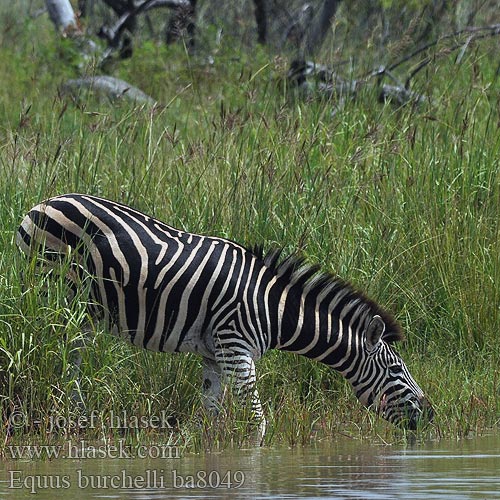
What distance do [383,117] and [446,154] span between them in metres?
1.13

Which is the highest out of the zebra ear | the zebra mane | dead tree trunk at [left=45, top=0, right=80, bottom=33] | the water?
dead tree trunk at [left=45, top=0, right=80, bottom=33]

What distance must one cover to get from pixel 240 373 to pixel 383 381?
2.91 ft

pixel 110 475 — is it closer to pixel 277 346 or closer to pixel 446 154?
pixel 277 346

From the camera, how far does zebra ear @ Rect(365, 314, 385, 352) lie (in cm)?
695

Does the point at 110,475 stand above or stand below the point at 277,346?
below

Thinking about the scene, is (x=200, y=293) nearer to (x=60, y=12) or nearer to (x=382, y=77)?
(x=382, y=77)

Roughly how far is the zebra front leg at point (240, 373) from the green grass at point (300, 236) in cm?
20

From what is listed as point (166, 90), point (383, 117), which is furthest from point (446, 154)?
point (166, 90)

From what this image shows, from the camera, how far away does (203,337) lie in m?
6.80

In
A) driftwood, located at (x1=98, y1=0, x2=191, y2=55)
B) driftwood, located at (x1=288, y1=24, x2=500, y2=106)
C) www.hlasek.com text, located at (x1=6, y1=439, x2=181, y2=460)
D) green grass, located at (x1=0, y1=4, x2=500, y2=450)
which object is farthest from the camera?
driftwood, located at (x1=98, y1=0, x2=191, y2=55)

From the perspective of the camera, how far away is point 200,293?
677 centimetres

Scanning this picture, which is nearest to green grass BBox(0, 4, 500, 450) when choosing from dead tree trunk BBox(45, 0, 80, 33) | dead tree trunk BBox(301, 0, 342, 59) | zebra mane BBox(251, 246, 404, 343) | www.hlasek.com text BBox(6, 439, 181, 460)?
www.hlasek.com text BBox(6, 439, 181, 460)

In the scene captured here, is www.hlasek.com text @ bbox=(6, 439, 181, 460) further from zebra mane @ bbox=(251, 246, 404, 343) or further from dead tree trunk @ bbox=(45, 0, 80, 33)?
dead tree trunk @ bbox=(45, 0, 80, 33)

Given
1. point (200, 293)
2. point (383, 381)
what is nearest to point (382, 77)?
point (383, 381)
